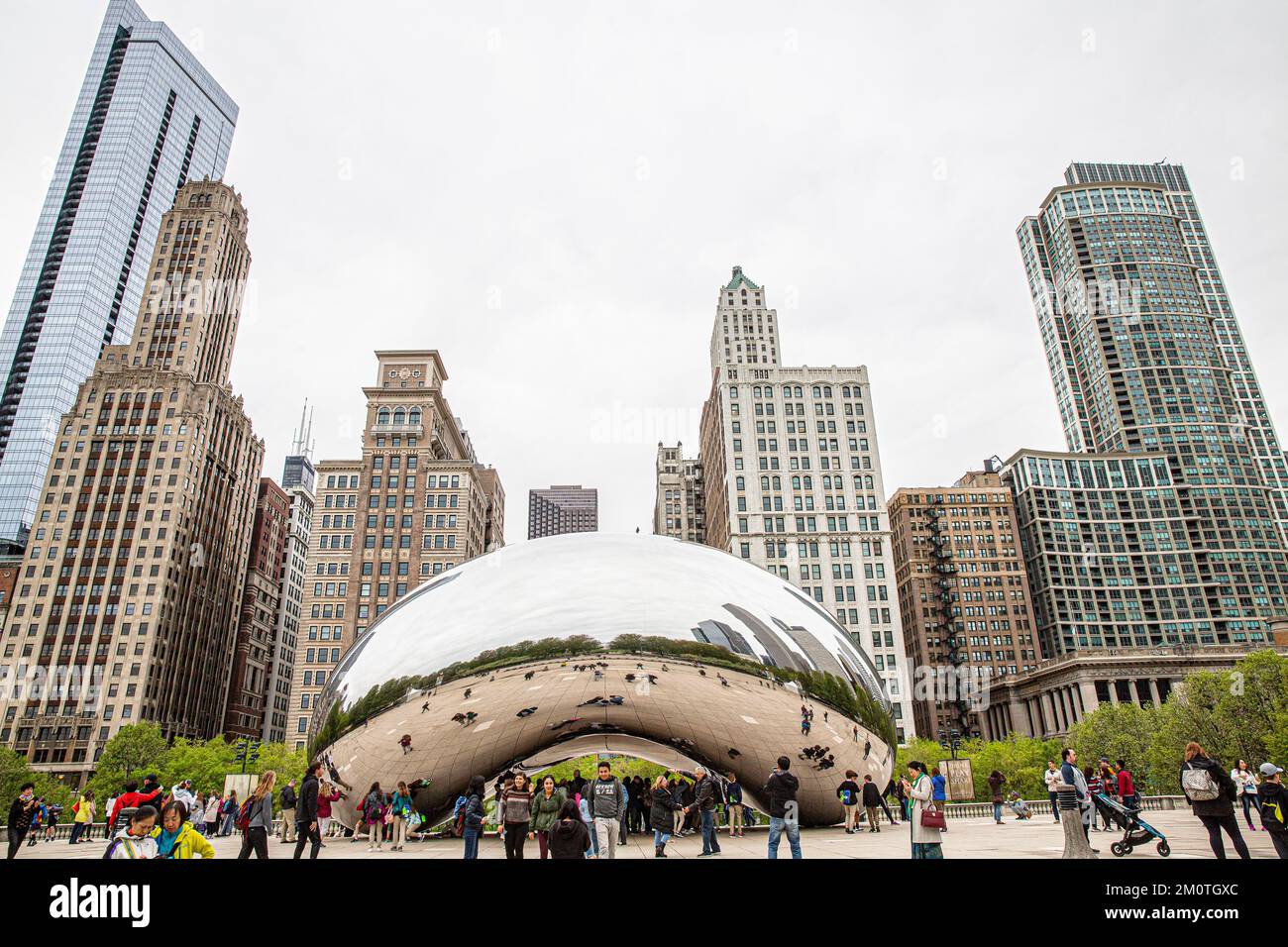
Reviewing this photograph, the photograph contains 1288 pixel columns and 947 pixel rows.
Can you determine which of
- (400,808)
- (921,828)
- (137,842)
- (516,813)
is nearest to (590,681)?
(516,813)

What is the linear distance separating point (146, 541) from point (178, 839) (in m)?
115

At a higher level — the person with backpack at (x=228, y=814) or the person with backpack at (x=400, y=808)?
the person with backpack at (x=400, y=808)

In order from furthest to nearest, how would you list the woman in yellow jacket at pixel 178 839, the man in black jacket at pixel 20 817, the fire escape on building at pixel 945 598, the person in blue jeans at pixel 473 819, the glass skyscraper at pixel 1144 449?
the glass skyscraper at pixel 1144 449
the fire escape on building at pixel 945 598
the man in black jacket at pixel 20 817
the person in blue jeans at pixel 473 819
the woman in yellow jacket at pixel 178 839

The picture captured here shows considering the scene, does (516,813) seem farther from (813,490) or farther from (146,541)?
(146,541)

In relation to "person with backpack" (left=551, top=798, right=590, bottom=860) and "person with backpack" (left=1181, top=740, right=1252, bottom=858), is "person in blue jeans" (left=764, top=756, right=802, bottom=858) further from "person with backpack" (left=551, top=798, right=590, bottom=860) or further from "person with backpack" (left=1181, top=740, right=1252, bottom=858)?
"person with backpack" (left=1181, top=740, right=1252, bottom=858)

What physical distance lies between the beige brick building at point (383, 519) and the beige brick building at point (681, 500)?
1817 inches

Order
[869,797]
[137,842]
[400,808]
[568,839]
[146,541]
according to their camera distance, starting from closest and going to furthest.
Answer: [137,842], [568,839], [400,808], [869,797], [146,541]

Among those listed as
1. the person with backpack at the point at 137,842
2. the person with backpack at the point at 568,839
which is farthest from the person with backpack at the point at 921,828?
the person with backpack at the point at 137,842

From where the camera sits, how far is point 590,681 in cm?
751

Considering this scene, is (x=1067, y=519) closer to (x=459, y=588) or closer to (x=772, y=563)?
(x=772, y=563)

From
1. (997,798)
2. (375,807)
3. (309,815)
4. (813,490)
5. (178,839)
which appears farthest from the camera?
(813,490)

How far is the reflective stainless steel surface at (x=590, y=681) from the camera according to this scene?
24.8 feet

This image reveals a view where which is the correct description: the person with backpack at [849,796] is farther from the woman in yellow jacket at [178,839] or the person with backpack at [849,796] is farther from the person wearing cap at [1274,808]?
the woman in yellow jacket at [178,839]
